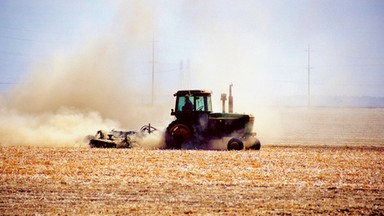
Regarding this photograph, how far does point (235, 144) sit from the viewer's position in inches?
983

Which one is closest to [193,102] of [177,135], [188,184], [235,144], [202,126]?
[202,126]

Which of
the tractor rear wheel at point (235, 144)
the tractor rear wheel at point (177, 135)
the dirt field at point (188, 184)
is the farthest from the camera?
the tractor rear wheel at point (177, 135)

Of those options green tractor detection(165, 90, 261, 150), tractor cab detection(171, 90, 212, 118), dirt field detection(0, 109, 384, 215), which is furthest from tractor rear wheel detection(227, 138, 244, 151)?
dirt field detection(0, 109, 384, 215)

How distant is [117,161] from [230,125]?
8040 millimetres

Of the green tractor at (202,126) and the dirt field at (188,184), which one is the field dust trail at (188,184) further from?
the green tractor at (202,126)

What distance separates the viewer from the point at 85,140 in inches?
1093

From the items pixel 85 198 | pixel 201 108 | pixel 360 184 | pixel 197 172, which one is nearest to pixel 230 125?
pixel 201 108

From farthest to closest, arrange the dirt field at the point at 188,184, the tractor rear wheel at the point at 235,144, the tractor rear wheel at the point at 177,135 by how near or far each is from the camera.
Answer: the tractor rear wheel at the point at 177,135, the tractor rear wheel at the point at 235,144, the dirt field at the point at 188,184

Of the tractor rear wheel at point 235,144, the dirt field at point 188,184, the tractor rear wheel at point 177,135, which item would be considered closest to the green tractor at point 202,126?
the tractor rear wheel at point 177,135

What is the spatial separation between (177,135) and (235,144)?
3.00m

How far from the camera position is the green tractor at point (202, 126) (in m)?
26.0

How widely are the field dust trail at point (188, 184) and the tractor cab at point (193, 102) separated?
168 inches

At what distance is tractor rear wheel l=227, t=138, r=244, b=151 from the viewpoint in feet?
81.6

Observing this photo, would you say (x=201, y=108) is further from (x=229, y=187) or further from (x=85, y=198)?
(x=85, y=198)
